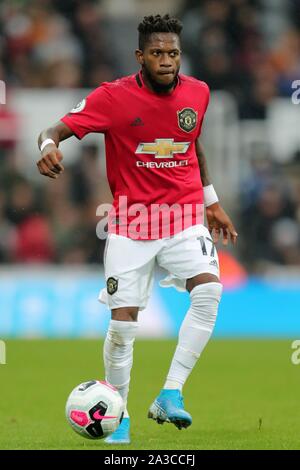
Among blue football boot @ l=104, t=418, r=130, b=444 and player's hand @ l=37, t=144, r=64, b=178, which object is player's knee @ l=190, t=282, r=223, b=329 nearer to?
blue football boot @ l=104, t=418, r=130, b=444

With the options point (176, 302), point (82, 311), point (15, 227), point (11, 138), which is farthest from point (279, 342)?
point (11, 138)

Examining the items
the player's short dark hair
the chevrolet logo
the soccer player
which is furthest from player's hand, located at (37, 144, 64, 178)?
the player's short dark hair

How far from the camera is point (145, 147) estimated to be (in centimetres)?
704

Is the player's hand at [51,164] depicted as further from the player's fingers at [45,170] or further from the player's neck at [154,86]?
the player's neck at [154,86]

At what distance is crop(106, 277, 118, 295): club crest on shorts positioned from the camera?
6949mm

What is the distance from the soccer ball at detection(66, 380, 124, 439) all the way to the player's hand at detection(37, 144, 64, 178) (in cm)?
125

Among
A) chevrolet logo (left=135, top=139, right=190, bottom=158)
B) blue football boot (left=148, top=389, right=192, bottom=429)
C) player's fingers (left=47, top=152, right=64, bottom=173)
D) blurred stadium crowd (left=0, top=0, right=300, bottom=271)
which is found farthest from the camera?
blurred stadium crowd (left=0, top=0, right=300, bottom=271)

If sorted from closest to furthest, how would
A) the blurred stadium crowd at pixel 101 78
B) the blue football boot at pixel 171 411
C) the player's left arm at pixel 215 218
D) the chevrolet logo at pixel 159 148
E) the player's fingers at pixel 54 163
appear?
the player's fingers at pixel 54 163
the blue football boot at pixel 171 411
the chevrolet logo at pixel 159 148
the player's left arm at pixel 215 218
the blurred stadium crowd at pixel 101 78

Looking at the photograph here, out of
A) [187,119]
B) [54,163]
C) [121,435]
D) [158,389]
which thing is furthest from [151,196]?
[158,389]

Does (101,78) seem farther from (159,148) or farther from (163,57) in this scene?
(163,57)

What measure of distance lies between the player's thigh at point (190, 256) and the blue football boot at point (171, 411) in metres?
0.71

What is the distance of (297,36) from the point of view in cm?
1855

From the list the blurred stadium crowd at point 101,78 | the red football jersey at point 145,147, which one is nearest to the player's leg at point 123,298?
the red football jersey at point 145,147

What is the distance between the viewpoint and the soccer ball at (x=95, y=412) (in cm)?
657
